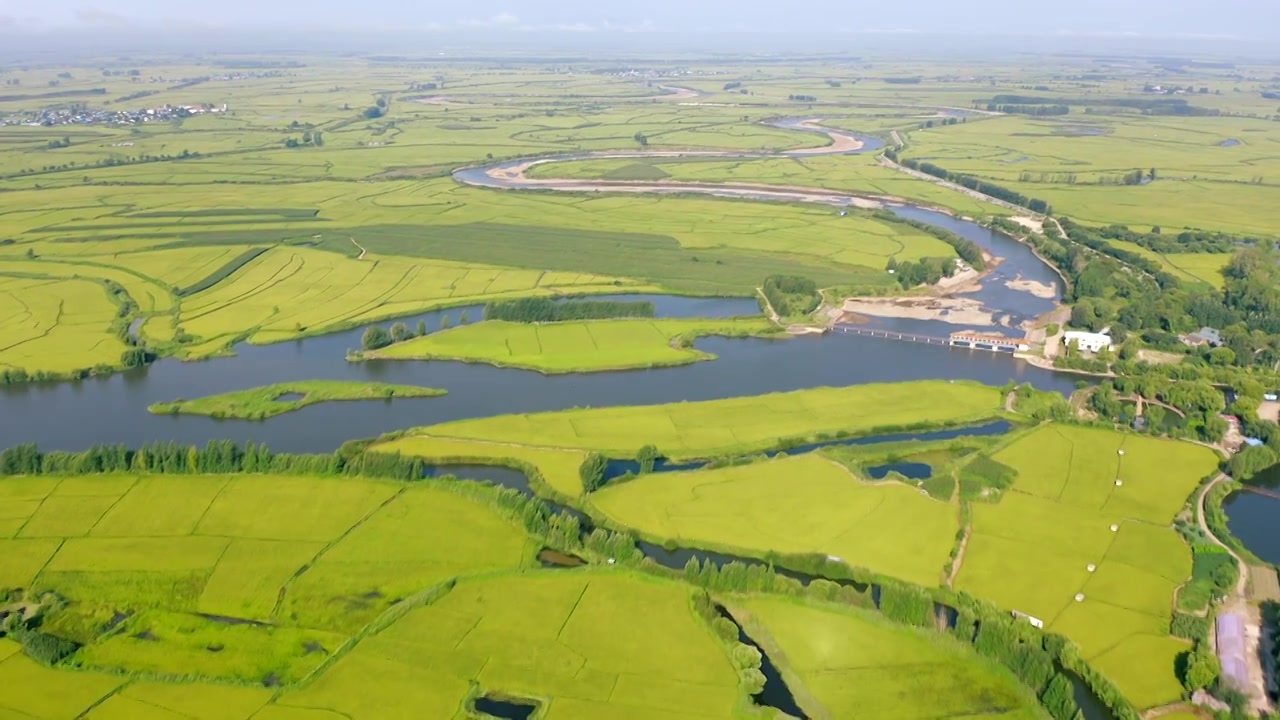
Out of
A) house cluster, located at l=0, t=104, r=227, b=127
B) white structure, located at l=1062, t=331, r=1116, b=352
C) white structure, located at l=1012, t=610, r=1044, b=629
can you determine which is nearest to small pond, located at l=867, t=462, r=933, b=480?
white structure, located at l=1012, t=610, r=1044, b=629

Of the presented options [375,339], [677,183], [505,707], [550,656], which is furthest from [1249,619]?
[677,183]

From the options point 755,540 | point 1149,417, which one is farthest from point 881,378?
point 755,540

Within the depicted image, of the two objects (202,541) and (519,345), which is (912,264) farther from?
(202,541)

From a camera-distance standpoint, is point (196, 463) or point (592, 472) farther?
point (196, 463)

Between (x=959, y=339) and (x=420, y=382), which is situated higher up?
(x=959, y=339)

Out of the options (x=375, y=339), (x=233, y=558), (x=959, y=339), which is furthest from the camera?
(x=959, y=339)

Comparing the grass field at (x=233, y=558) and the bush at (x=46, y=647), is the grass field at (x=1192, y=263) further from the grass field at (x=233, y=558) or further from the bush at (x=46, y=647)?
the bush at (x=46, y=647)

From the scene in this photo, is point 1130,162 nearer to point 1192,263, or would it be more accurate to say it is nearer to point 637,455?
point 1192,263
